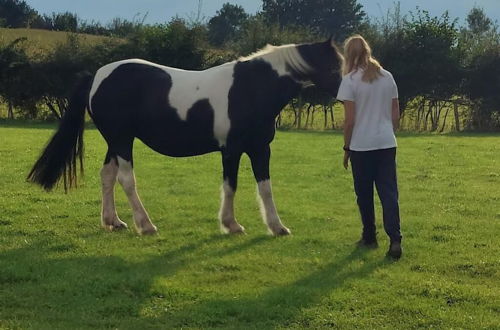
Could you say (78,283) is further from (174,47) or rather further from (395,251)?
(174,47)

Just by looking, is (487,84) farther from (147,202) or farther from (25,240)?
(25,240)

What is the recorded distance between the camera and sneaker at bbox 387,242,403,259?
572 cm

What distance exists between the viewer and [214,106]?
6652mm

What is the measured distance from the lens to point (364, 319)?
4.18 m

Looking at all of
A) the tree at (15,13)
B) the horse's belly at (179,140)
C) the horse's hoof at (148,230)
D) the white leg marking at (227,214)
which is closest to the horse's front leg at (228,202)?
the white leg marking at (227,214)

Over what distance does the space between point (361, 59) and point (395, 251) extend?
1872 mm

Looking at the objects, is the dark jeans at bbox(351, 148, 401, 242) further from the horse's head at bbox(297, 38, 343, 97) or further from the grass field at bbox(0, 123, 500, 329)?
the horse's head at bbox(297, 38, 343, 97)

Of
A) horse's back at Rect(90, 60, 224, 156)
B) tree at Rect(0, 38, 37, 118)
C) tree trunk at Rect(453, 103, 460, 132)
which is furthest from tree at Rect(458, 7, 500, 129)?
horse's back at Rect(90, 60, 224, 156)

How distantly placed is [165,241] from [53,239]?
4.01 ft

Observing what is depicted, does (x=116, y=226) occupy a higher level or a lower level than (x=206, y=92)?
lower

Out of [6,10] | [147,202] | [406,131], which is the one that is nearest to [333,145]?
[406,131]

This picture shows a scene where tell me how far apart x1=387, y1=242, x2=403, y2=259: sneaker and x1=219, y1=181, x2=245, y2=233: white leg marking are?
1.80 m

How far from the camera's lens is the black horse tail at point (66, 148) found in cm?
699

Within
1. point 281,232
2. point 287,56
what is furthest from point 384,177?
point 287,56
